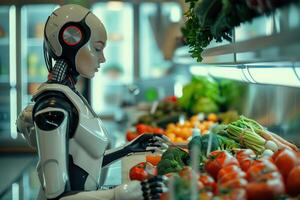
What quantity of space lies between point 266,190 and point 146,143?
3.96ft

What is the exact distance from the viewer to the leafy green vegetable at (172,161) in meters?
2.47

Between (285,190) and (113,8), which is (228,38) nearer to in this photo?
(285,190)

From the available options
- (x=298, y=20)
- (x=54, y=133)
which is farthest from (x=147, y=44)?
(x=298, y=20)

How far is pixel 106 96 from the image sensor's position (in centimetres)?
1090

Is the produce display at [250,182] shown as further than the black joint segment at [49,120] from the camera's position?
No

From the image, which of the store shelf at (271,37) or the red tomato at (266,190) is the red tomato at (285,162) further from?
the store shelf at (271,37)

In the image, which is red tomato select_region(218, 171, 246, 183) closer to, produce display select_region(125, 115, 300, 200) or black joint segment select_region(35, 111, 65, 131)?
produce display select_region(125, 115, 300, 200)

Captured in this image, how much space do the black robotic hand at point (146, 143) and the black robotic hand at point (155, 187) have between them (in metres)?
0.74

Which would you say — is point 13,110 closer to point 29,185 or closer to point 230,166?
point 29,185

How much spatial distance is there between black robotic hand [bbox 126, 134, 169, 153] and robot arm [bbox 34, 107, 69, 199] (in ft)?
2.02

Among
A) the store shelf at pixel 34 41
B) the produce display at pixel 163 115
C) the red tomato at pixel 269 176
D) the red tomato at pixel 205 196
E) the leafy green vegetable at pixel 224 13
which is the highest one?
the store shelf at pixel 34 41

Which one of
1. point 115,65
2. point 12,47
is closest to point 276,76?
point 12,47

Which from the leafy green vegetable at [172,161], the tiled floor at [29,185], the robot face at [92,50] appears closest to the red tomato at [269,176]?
the leafy green vegetable at [172,161]

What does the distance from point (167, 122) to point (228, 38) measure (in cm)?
370
